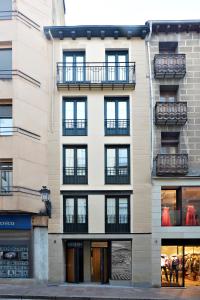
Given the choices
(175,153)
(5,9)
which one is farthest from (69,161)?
(5,9)

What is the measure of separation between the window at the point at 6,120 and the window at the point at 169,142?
8571 mm

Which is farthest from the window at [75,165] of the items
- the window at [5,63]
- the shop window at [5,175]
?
the window at [5,63]

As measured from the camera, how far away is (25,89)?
21516mm

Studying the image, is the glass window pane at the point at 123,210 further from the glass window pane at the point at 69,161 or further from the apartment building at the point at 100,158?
the glass window pane at the point at 69,161

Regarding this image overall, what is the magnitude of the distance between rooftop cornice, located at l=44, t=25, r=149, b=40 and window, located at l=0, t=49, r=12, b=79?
8.69ft

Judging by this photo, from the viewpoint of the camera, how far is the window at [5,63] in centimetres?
2162

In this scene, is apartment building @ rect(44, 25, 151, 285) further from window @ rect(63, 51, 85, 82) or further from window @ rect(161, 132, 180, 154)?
window @ rect(161, 132, 180, 154)

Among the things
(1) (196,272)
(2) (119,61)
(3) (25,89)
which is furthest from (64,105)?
(1) (196,272)

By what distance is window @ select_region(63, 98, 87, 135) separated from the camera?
22562 mm

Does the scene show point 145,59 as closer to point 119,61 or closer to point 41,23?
point 119,61

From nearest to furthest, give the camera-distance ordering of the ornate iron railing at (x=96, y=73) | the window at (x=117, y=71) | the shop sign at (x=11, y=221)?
the shop sign at (x=11, y=221) < the ornate iron railing at (x=96, y=73) < the window at (x=117, y=71)

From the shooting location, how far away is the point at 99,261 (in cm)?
2236

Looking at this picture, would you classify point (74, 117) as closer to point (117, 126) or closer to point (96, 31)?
point (117, 126)

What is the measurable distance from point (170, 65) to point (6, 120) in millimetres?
9662
